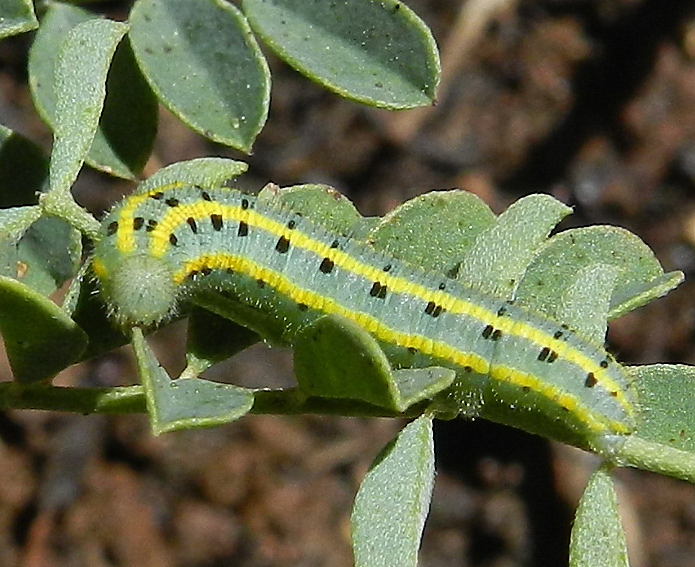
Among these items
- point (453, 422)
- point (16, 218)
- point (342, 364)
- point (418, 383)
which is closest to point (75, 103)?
point (16, 218)

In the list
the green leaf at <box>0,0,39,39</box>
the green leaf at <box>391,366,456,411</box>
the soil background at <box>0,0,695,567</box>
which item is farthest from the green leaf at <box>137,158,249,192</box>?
the soil background at <box>0,0,695,567</box>

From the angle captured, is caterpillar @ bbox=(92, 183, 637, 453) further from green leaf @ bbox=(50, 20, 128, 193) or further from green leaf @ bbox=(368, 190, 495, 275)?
green leaf @ bbox=(50, 20, 128, 193)

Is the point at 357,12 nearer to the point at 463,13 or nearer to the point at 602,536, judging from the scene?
the point at 602,536

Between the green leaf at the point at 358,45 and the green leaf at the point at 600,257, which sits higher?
the green leaf at the point at 358,45

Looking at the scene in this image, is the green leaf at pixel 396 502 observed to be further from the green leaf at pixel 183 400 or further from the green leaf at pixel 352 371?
the green leaf at pixel 183 400

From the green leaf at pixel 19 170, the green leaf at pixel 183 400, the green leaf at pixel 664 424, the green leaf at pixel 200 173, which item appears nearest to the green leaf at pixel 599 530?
the green leaf at pixel 664 424

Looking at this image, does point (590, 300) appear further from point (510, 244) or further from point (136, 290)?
point (136, 290)

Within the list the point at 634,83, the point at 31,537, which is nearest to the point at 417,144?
the point at 634,83
